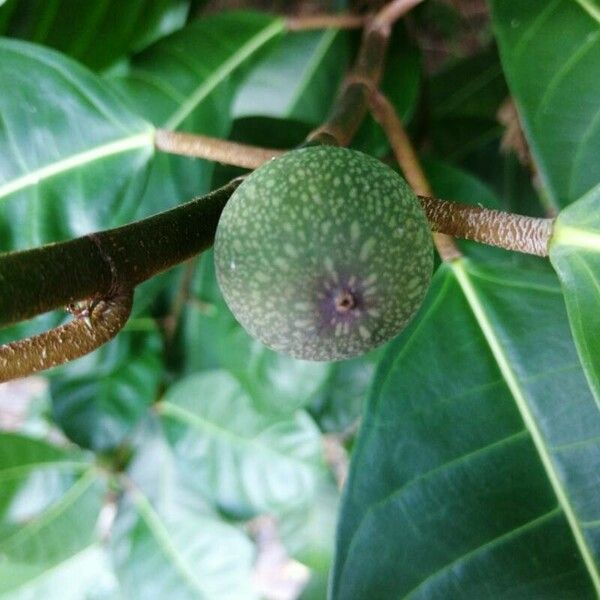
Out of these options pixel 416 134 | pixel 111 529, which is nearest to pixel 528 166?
pixel 416 134

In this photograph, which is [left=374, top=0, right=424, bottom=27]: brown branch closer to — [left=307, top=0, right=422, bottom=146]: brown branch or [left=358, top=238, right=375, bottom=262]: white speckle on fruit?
[left=307, top=0, right=422, bottom=146]: brown branch

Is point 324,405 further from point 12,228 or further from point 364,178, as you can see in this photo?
point 364,178

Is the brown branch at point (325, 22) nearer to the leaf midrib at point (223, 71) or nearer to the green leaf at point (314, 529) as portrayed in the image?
the leaf midrib at point (223, 71)

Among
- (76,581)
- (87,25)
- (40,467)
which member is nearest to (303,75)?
(87,25)

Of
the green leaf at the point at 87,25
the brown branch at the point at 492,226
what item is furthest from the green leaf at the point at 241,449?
the brown branch at the point at 492,226

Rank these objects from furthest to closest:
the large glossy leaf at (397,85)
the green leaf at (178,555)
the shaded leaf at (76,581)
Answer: the shaded leaf at (76,581) < the green leaf at (178,555) < the large glossy leaf at (397,85)

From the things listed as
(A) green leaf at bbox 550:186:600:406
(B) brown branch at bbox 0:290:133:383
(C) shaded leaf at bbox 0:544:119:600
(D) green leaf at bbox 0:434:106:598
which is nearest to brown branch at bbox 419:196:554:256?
(A) green leaf at bbox 550:186:600:406

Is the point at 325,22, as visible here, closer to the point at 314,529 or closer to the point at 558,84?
the point at 558,84
